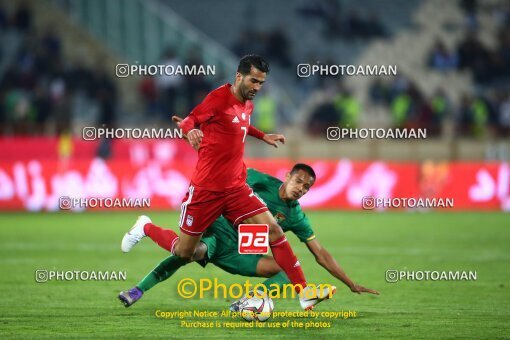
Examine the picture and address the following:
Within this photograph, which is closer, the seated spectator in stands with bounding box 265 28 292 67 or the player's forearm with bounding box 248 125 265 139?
the player's forearm with bounding box 248 125 265 139

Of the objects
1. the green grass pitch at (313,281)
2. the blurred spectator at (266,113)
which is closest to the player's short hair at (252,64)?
the green grass pitch at (313,281)

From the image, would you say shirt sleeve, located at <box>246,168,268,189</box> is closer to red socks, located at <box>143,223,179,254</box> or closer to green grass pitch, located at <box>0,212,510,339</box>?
red socks, located at <box>143,223,179,254</box>

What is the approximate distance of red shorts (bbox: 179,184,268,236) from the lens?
823cm

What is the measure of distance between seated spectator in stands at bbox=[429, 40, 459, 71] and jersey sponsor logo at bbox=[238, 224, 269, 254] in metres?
20.0

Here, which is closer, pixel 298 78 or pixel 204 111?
pixel 204 111

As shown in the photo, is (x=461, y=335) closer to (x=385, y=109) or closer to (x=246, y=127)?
(x=246, y=127)

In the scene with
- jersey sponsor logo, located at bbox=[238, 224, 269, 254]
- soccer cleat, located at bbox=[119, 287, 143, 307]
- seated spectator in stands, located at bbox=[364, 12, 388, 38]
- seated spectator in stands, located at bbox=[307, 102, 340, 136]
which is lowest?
soccer cleat, located at bbox=[119, 287, 143, 307]

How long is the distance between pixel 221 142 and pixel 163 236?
3.60 ft

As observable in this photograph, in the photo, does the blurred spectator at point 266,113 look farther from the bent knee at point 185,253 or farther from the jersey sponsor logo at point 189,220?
the jersey sponsor logo at point 189,220
